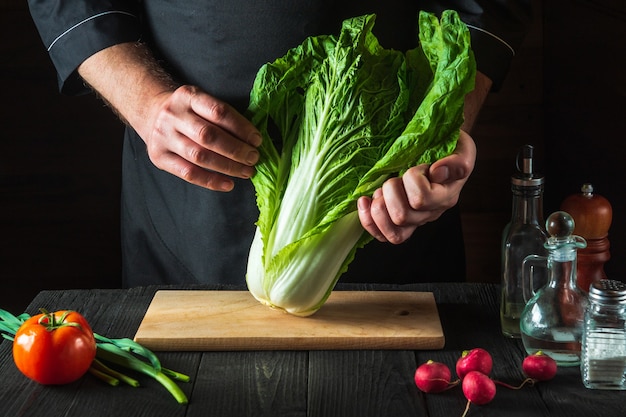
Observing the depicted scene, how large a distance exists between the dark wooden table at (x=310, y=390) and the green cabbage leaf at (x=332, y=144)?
17 cm

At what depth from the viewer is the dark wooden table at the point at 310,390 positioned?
1.36m

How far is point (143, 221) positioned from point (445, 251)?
0.70m

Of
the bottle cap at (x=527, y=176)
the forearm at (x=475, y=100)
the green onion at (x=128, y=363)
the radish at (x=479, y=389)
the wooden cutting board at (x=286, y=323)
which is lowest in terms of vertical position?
the wooden cutting board at (x=286, y=323)

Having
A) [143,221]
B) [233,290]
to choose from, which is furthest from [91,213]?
[233,290]

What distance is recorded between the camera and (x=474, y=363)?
1.42m

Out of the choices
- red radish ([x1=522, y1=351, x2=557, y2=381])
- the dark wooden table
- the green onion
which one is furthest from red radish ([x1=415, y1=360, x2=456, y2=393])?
the green onion

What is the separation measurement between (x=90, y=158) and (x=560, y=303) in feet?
6.04

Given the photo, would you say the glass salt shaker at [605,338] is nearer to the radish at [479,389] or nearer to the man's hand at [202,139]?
the radish at [479,389]

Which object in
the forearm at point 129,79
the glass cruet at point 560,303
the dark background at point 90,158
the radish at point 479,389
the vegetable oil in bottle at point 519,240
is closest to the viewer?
the radish at point 479,389

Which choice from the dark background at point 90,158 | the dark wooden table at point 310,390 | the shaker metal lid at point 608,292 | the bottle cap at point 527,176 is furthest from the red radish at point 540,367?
the dark background at point 90,158

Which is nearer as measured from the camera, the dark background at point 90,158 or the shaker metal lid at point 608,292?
the shaker metal lid at point 608,292

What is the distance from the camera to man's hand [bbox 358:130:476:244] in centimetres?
154

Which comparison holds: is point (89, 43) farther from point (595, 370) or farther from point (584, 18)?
point (584, 18)

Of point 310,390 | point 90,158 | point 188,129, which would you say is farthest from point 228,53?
point 90,158
